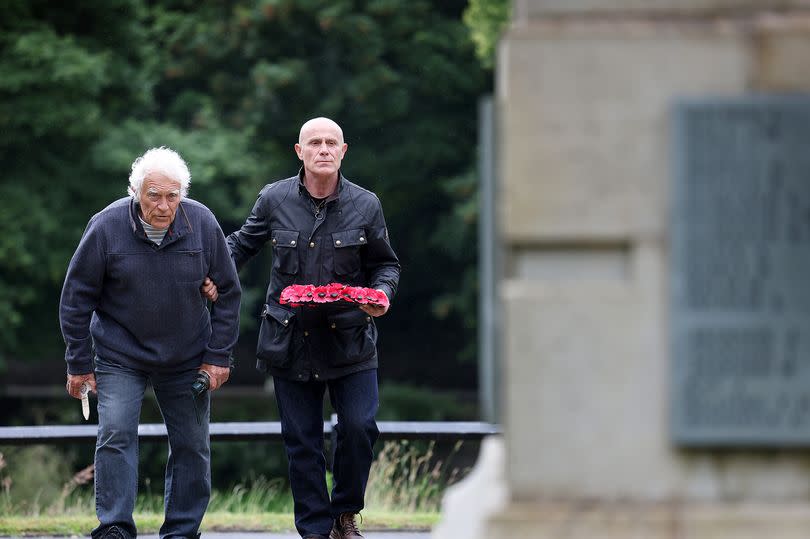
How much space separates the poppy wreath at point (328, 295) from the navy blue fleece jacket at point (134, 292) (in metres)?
0.46

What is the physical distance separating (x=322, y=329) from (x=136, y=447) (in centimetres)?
103

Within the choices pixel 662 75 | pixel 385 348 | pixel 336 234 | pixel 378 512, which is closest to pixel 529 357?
pixel 662 75

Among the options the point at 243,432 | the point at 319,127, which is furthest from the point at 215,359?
the point at 243,432

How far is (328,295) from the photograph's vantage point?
271 inches

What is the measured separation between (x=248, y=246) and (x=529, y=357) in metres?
2.99

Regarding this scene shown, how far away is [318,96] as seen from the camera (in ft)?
81.0

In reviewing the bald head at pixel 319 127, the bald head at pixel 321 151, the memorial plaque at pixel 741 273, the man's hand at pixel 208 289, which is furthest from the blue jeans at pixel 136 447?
the memorial plaque at pixel 741 273

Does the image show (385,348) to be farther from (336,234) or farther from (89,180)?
(336,234)

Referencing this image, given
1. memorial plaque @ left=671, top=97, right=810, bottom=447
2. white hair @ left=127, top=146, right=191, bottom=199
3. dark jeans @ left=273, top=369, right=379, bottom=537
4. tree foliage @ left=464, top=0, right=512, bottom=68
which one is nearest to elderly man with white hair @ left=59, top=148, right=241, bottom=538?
white hair @ left=127, top=146, right=191, bottom=199

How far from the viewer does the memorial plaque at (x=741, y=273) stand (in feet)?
15.2

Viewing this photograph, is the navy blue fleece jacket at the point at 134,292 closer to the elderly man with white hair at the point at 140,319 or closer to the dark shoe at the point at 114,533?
the elderly man with white hair at the point at 140,319

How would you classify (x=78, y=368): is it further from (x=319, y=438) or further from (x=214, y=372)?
(x=319, y=438)

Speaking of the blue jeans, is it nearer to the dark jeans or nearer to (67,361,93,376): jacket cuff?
(67,361,93,376): jacket cuff

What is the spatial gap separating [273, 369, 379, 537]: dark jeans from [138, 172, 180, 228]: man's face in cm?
97
